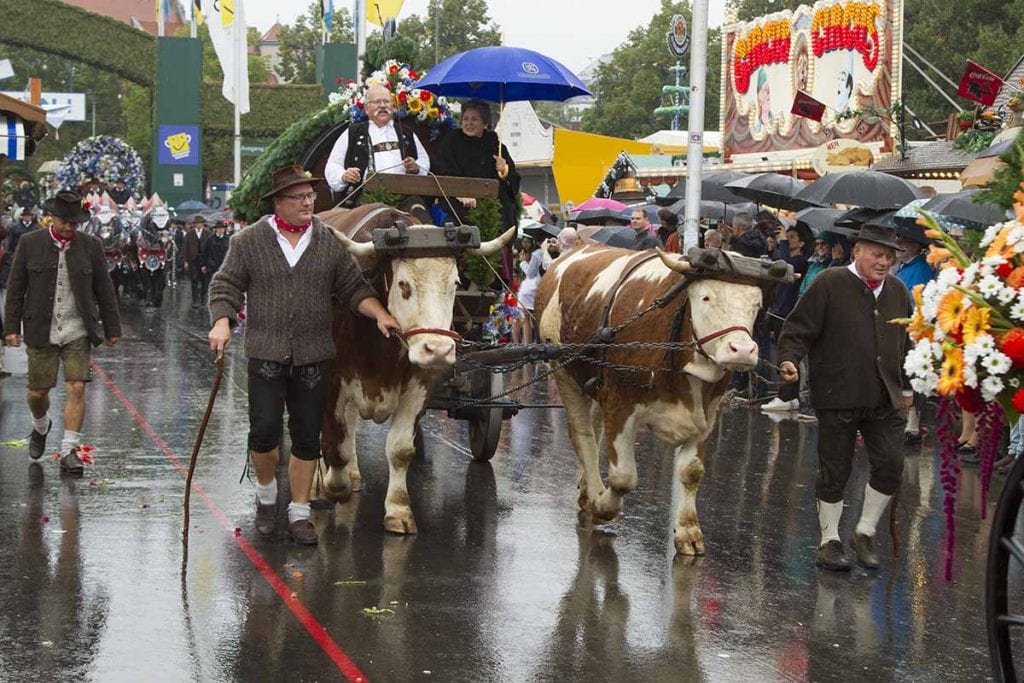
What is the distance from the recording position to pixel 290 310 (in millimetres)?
8492

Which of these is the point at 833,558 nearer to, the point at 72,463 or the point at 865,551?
the point at 865,551

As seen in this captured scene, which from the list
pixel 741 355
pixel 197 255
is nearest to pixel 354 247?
pixel 741 355

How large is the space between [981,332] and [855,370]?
316 centimetres

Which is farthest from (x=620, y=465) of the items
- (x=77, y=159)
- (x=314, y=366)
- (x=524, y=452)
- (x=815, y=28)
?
(x=77, y=159)

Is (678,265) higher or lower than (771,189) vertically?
lower

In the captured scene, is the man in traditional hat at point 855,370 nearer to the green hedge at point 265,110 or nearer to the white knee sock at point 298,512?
the white knee sock at point 298,512

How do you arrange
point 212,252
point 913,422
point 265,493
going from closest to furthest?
point 265,493, point 913,422, point 212,252

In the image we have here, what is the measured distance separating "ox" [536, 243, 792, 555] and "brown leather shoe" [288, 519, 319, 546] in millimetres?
1778

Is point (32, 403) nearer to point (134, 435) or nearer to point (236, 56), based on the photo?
point (134, 435)

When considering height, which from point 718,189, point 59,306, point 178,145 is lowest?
point 59,306

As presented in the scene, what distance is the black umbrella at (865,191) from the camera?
1602 cm

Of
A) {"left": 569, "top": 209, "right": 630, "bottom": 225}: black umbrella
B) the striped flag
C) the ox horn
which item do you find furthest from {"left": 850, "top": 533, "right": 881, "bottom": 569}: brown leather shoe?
{"left": 569, "top": 209, "right": 630, "bottom": 225}: black umbrella

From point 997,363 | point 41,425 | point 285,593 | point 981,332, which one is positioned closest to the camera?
point 997,363

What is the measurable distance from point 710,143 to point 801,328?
4297cm
